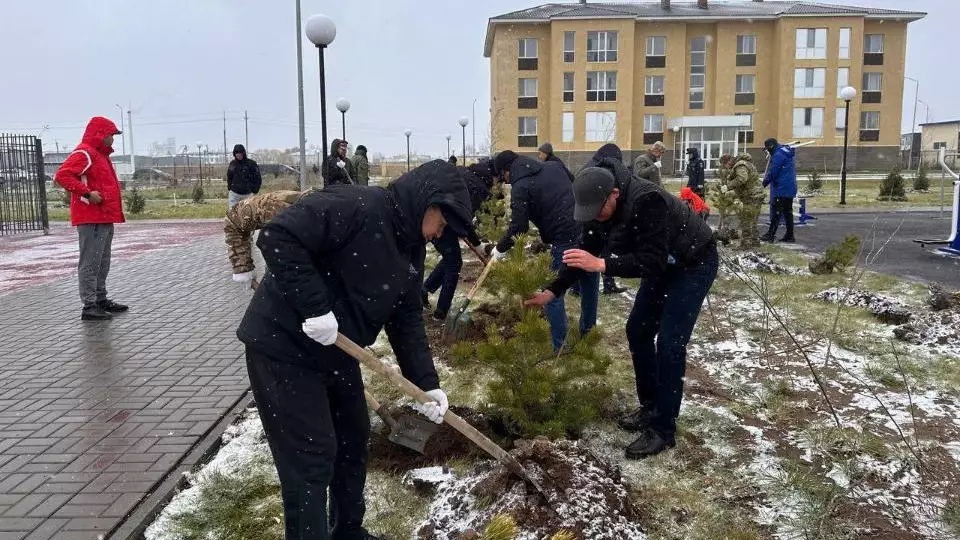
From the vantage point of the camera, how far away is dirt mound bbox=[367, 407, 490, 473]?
3775mm

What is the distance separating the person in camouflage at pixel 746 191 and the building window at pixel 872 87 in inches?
1537

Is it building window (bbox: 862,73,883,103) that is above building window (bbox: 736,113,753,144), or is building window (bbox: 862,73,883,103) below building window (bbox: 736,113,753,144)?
above

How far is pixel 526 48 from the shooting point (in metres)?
43.4

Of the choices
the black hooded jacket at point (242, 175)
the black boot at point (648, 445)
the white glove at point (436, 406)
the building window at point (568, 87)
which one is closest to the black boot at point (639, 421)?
the black boot at point (648, 445)

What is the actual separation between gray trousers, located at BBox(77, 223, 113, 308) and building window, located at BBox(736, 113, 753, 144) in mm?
41775

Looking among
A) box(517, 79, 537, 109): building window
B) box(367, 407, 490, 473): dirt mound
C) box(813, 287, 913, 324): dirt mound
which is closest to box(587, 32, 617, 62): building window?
box(517, 79, 537, 109): building window

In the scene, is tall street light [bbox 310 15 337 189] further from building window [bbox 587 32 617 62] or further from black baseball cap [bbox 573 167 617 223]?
building window [bbox 587 32 617 62]

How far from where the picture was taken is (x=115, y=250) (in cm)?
1304

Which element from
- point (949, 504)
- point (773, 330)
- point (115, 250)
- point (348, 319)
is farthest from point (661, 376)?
point (115, 250)

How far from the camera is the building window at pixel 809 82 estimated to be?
140 ft

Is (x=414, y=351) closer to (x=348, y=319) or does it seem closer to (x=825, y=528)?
(x=348, y=319)

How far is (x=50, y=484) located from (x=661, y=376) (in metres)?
3.12

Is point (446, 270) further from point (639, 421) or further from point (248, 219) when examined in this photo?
point (639, 421)

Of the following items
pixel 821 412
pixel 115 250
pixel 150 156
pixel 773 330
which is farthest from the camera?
pixel 150 156
